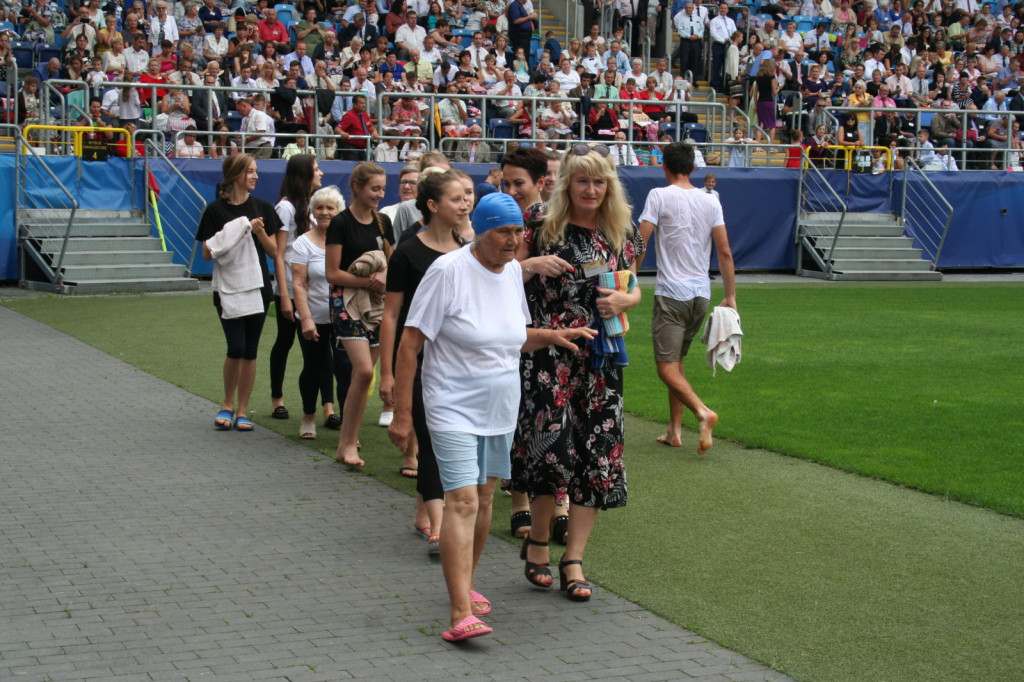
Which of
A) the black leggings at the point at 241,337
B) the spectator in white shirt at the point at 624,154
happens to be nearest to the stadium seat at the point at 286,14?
the spectator in white shirt at the point at 624,154

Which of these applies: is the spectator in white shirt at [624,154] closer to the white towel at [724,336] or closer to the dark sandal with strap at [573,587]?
the white towel at [724,336]

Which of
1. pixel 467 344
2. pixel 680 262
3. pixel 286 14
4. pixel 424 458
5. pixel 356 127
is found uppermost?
pixel 286 14

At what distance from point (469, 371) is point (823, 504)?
295 centimetres

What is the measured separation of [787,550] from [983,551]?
3.14ft

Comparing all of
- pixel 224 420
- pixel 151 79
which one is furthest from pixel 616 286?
pixel 151 79

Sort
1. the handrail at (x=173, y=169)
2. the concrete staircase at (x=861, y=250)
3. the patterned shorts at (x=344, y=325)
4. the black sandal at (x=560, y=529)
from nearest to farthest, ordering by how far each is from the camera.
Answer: the black sandal at (x=560, y=529) → the patterned shorts at (x=344, y=325) → the handrail at (x=173, y=169) → the concrete staircase at (x=861, y=250)

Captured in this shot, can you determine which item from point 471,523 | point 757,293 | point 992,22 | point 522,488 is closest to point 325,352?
point 522,488

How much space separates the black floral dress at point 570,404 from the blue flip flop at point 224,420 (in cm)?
402

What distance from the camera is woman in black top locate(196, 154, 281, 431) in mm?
8766

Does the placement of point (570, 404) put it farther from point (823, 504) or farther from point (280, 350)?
point (280, 350)

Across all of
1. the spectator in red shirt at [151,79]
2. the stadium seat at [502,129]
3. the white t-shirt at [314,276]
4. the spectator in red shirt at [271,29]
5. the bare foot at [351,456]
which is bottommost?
the bare foot at [351,456]

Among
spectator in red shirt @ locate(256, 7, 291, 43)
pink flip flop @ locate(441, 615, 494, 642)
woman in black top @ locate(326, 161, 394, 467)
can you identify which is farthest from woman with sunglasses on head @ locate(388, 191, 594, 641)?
spectator in red shirt @ locate(256, 7, 291, 43)

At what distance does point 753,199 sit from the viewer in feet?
77.6

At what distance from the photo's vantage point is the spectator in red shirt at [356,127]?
20984 mm
